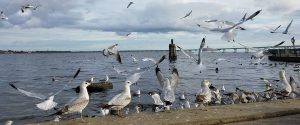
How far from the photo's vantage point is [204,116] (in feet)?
34.9

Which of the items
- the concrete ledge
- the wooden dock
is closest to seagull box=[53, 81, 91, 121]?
the concrete ledge

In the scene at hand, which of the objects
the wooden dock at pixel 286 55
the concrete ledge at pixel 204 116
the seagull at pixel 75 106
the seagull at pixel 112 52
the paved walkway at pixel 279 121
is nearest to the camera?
the concrete ledge at pixel 204 116

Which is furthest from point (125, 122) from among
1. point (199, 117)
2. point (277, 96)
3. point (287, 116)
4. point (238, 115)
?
point (277, 96)

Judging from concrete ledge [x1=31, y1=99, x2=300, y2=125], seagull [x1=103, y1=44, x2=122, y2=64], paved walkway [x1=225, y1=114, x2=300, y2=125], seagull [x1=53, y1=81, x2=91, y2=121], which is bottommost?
paved walkway [x1=225, y1=114, x2=300, y2=125]

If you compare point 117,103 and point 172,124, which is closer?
point 172,124

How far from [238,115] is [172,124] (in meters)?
1.72

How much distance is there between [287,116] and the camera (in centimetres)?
1102

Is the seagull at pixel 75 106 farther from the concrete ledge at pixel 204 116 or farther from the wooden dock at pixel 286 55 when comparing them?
the wooden dock at pixel 286 55

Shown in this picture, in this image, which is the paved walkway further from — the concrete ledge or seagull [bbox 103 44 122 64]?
seagull [bbox 103 44 122 64]

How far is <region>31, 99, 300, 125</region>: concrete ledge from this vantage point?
1009cm

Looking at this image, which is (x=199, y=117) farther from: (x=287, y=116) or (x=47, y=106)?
(x=47, y=106)

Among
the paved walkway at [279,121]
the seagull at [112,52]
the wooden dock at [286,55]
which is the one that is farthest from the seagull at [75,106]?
the wooden dock at [286,55]

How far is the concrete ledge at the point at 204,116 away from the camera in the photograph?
10.1 meters

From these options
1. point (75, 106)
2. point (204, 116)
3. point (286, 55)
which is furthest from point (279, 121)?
point (286, 55)
